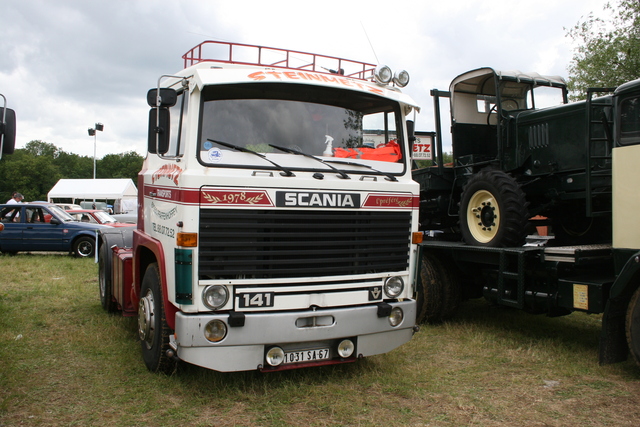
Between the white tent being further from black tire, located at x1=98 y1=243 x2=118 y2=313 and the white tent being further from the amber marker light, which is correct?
the amber marker light

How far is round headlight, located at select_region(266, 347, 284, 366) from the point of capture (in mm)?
4254

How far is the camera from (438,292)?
23.2 feet

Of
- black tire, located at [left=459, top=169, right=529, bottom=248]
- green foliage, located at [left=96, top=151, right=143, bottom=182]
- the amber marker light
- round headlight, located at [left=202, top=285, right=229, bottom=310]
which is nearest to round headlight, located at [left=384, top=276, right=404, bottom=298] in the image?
round headlight, located at [left=202, top=285, right=229, bottom=310]

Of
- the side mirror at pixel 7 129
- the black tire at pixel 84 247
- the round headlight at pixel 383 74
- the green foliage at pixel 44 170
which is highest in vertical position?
the green foliage at pixel 44 170

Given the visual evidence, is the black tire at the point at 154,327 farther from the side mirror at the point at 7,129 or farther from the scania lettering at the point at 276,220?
the side mirror at the point at 7,129

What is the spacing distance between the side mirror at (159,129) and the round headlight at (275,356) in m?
1.91

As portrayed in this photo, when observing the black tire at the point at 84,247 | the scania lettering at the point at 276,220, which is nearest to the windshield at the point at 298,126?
the scania lettering at the point at 276,220

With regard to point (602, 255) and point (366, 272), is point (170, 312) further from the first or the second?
point (602, 255)

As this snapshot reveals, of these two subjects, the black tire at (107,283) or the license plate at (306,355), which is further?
the black tire at (107,283)

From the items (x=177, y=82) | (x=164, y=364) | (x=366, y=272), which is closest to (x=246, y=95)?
(x=177, y=82)

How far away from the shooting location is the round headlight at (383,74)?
512 centimetres

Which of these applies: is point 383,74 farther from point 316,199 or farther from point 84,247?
point 84,247

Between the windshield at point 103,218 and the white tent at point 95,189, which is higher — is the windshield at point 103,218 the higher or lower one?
the lower one

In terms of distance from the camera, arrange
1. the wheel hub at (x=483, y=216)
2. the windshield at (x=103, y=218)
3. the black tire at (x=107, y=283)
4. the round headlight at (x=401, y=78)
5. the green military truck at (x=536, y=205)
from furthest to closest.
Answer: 1. the windshield at (x=103, y=218)
2. the black tire at (x=107, y=283)
3. the wheel hub at (x=483, y=216)
4. the round headlight at (x=401, y=78)
5. the green military truck at (x=536, y=205)
